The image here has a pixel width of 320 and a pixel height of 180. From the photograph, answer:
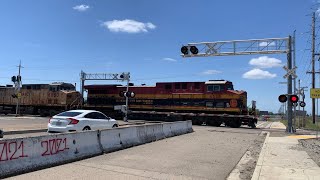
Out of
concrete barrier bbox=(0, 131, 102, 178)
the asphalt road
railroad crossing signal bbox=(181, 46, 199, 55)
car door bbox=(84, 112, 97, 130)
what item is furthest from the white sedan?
railroad crossing signal bbox=(181, 46, 199, 55)

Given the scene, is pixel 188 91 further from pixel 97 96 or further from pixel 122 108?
pixel 97 96

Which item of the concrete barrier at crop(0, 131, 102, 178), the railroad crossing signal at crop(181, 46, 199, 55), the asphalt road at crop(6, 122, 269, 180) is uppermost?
the railroad crossing signal at crop(181, 46, 199, 55)

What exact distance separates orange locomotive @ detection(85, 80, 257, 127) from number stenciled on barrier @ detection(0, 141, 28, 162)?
26536 mm

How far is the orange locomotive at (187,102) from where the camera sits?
33688 millimetres

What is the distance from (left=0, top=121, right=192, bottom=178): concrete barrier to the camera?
27.2 ft

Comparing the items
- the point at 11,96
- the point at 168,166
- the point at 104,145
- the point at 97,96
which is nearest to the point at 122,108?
the point at 97,96

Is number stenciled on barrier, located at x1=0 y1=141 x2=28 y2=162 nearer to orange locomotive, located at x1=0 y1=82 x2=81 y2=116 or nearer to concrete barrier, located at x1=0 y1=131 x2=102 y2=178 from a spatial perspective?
concrete barrier, located at x1=0 y1=131 x2=102 y2=178

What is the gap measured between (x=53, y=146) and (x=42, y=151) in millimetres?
448

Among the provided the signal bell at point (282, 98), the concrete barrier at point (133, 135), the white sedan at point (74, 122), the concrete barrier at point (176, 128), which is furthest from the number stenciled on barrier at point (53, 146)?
the signal bell at point (282, 98)

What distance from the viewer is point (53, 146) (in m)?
9.69

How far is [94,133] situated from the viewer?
11844mm

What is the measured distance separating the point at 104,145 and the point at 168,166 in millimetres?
2981

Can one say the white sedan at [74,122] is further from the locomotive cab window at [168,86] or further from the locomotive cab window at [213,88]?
the locomotive cab window at [168,86]

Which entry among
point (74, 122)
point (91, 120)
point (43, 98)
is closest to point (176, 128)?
point (91, 120)
